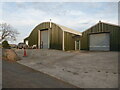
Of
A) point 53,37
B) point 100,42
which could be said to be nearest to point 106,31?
point 100,42

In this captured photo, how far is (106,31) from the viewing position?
21797mm

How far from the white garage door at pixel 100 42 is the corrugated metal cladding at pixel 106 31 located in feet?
2.06

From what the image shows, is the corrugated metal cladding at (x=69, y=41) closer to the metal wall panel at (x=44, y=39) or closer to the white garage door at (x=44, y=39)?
the metal wall panel at (x=44, y=39)

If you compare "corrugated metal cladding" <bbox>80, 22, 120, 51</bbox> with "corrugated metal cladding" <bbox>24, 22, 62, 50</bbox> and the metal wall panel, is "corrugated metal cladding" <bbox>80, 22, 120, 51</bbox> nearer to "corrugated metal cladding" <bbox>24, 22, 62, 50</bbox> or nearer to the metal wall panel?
"corrugated metal cladding" <bbox>24, 22, 62, 50</bbox>

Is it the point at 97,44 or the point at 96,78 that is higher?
the point at 97,44

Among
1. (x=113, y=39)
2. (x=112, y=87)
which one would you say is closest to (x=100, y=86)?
(x=112, y=87)

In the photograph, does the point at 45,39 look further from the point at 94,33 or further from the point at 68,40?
the point at 94,33

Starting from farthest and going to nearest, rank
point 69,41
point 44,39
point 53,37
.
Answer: point 44,39 < point 69,41 < point 53,37

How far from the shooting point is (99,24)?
22812mm

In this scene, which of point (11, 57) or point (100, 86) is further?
point (11, 57)

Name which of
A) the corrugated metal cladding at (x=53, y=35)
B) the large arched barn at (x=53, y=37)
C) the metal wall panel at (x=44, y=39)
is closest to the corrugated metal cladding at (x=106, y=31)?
the large arched barn at (x=53, y=37)

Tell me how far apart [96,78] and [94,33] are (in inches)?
683

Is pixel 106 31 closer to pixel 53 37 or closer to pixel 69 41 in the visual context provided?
pixel 69 41

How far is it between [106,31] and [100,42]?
7.18ft
